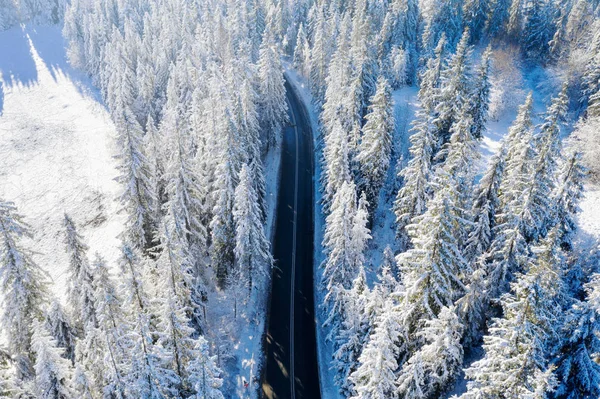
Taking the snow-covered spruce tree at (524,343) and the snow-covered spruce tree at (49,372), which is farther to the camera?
the snow-covered spruce tree at (49,372)

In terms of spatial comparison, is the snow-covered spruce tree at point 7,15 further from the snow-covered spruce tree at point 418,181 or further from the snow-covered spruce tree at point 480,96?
the snow-covered spruce tree at point 418,181

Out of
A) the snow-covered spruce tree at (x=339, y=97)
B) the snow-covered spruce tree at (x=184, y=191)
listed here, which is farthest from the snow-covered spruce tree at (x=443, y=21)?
the snow-covered spruce tree at (x=184, y=191)

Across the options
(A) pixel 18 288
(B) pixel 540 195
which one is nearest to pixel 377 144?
(B) pixel 540 195

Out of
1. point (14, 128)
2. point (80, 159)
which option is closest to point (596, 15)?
point (80, 159)

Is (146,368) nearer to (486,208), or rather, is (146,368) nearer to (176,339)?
(176,339)

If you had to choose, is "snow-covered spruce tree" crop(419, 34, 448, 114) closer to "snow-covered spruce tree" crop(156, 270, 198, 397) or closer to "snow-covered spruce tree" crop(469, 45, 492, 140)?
"snow-covered spruce tree" crop(469, 45, 492, 140)
